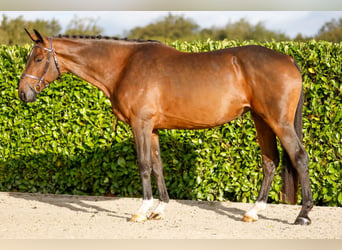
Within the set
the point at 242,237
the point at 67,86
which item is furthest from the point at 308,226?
the point at 67,86

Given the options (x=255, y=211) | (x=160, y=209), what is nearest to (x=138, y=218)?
(x=160, y=209)

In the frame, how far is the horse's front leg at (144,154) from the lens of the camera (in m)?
5.66

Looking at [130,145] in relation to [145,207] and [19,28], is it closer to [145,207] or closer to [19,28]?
[145,207]

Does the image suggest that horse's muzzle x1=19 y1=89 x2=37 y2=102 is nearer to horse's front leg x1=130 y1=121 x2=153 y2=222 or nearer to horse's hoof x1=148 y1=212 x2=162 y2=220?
horse's front leg x1=130 y1=121 x2=153 y2=222

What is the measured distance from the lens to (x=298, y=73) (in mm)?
5641

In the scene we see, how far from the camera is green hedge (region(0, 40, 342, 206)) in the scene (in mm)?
7094

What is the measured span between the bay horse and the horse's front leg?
13 mm

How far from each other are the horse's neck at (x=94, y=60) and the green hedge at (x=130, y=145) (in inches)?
67.3

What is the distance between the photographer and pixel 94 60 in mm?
6004

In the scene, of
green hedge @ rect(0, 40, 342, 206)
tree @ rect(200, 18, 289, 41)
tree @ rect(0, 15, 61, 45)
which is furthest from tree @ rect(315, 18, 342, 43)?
green hedge @ rect(0, 40, 342, 206)

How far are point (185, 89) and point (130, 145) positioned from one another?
2315 mm

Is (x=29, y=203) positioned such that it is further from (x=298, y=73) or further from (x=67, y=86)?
(x=298, y=73)

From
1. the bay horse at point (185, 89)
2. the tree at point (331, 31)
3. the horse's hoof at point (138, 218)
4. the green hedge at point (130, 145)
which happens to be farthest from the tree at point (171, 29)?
the horse's hoof at point (138, 218)

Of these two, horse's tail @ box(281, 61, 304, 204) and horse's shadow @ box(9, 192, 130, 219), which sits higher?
horse's tail @ box(281, 61, 304, 204)
